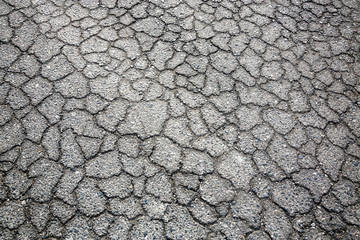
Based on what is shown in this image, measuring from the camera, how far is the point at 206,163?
2600 millimetres

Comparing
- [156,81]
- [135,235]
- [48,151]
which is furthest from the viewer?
[156,81]

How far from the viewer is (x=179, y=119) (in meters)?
2.83

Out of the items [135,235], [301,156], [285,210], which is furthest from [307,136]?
[135,235]

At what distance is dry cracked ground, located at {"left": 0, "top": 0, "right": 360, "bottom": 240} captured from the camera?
235cm

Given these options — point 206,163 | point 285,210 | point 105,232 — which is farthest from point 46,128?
point 285,210

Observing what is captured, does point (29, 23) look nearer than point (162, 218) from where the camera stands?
No

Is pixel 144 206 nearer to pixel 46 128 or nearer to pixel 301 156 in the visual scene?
pixel 46 128

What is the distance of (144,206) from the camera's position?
93.3 inches

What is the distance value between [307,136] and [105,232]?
82.7 inches

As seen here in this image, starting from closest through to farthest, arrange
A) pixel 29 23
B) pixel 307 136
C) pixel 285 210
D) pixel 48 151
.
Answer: pixel 285 210 → pixel 48 151 → pixel 307 136 → pixel 29 23

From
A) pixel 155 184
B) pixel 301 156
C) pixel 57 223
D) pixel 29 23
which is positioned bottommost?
pixel 57 223

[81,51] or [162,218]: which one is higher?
[81,51]

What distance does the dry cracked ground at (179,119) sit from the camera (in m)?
2.35

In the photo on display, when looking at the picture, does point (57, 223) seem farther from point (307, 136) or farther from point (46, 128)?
point (307, 136)
